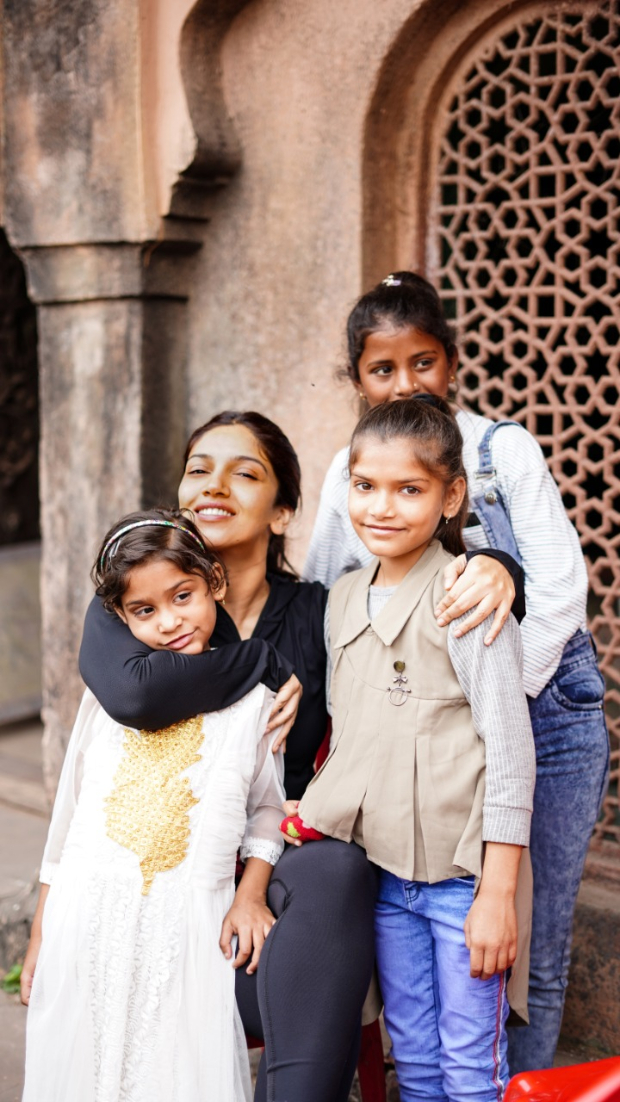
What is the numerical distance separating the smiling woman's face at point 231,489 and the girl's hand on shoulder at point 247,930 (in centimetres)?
77

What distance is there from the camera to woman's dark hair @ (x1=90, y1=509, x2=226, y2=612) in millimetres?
2203

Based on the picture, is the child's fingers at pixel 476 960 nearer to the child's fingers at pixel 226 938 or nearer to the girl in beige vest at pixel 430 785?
the girl in beige vest at pixel 430 785

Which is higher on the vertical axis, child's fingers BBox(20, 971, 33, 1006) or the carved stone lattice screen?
the carved stone lattice screen

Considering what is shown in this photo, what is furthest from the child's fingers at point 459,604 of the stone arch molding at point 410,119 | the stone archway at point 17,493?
the stone archway at point 17,493

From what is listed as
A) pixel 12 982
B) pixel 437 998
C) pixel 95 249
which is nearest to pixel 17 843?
pixel 12 982

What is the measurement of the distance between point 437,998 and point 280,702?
0.63 meters

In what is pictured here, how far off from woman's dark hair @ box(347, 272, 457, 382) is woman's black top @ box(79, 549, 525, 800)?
587 mm

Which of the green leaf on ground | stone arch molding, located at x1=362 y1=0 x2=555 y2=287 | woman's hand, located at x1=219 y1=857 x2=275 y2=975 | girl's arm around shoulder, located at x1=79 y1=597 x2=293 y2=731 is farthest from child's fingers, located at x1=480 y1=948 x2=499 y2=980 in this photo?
stone arch molding, located at x1=362 y1=0 x2=555 y2=287

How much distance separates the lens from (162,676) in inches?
84.1

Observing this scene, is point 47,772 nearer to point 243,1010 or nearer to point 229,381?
point 229,381

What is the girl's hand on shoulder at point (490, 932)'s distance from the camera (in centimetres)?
189

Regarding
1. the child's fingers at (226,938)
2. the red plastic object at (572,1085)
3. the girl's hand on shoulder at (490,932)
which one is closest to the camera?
the red plastic object at (572,1085)

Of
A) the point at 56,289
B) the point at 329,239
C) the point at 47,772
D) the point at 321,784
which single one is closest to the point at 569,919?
the point at 321,784

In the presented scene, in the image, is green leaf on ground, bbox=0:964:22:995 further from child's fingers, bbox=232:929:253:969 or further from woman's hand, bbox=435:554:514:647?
woman's hand, bbox=435:554:514:647
